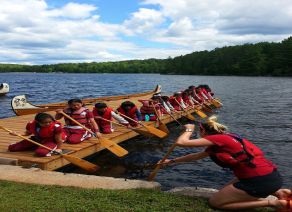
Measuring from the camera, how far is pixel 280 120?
835 inches

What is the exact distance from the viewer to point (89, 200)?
5.96 metres

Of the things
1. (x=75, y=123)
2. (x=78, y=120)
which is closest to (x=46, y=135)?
(x=75, y=123)

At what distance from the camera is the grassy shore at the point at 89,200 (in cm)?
564

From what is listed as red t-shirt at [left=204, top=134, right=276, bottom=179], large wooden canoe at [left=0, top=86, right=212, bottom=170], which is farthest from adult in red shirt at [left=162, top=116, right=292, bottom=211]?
large wooden canoe at [left=0, top=86, right=212, bottom=170]

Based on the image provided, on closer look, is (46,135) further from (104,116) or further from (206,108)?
(206,108)

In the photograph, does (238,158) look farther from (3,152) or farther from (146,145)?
(146,145)

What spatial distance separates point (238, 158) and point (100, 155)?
6931 mm

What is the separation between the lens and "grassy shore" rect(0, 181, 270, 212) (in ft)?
18.5

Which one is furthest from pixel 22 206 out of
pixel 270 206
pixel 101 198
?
pixel 270 206

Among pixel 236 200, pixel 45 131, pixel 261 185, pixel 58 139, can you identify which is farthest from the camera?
pixel 58 139

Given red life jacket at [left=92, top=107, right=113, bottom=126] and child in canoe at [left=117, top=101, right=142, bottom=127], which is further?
child in canoe at [left=117, top=101, right=142, bottom=127]

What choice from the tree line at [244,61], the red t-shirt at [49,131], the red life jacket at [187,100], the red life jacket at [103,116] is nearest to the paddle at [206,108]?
the red life jacket at [187,100]

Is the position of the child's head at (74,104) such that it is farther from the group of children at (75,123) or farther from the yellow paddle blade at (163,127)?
the yellow paddle blade at (163,127)

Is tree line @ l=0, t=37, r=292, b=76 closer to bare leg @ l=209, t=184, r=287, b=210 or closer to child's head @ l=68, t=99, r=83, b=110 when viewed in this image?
child's head @ l=68, t=99, r=83, b=110
